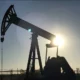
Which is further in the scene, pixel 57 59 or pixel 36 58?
pixel 36 58

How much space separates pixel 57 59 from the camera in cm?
3200

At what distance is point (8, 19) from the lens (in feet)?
121

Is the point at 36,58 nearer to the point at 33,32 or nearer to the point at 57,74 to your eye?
the point at 33,32

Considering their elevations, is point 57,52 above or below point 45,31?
below

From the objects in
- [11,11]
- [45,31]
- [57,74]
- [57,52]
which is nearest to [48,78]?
[57,74]

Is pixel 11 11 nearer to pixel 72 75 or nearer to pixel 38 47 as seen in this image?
pixel 38 47

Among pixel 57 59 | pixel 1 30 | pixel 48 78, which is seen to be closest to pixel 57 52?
pixel 57 59

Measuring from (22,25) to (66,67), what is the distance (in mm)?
7923

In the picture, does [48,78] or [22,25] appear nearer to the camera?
[48,78]

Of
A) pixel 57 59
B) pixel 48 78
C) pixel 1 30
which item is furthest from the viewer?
pixel 1 30

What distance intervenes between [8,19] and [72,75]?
10.4m

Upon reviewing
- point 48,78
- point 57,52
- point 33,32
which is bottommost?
point 48,78

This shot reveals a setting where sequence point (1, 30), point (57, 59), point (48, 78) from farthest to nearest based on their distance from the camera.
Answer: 1. point (1, 30)
2. point (57, 59)
3. point (48, 78)

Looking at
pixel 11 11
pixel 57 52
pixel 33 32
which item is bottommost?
pixel 57 52
